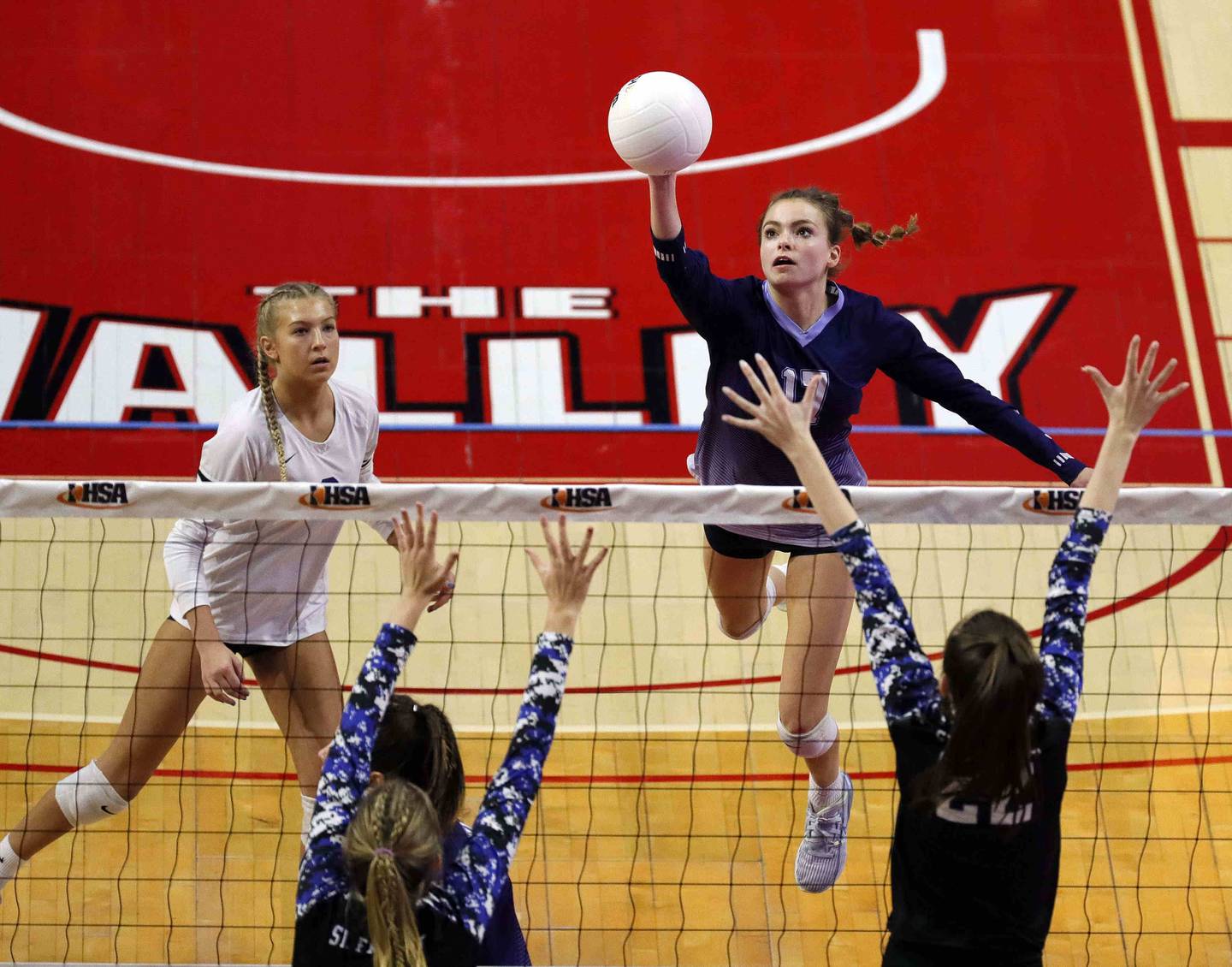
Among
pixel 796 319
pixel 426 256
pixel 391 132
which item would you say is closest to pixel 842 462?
pixel 796 319

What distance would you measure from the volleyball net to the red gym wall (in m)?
0.76

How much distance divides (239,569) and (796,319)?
184 centimetres

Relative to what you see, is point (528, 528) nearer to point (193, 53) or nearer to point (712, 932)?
point (712, 932)

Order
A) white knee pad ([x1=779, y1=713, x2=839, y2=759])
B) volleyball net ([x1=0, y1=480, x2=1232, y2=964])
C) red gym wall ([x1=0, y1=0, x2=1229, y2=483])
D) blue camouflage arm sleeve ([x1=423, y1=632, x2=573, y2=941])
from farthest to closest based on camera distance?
red gym wall ([x1=0, y1=0, x2=1229, y2=483]) < white knee pad ([x1=779, y1=713, x2=839, y2=759]) < volleyball net ([x1=0, y1=480, x2=1232, y2=964]) < blue camouflage arm sleeve ([x1=423, y1=632, x2=573, y2=941])

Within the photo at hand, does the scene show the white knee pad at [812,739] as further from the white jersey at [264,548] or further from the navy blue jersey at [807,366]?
the white jersey at [264,548]

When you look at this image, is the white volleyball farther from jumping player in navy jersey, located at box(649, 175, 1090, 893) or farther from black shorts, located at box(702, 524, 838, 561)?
black shorts, located at box(702, 524, 838, 561)

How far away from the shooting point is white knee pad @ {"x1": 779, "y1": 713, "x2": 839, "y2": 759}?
455 cm

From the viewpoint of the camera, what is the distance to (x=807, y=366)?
174 inches

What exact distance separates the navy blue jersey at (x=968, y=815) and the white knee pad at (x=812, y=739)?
1.93 metres

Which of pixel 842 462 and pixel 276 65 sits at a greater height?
pixel 276 65

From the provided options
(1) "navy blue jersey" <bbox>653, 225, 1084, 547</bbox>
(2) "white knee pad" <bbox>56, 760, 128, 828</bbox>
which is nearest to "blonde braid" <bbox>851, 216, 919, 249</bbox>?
(1) "navy blue jersey" <bbox>653, 225, 1084, 547</bbox>

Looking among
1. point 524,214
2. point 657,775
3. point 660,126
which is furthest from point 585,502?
point 524,214

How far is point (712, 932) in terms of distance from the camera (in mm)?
5145

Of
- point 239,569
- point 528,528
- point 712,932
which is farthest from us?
point 528,528
